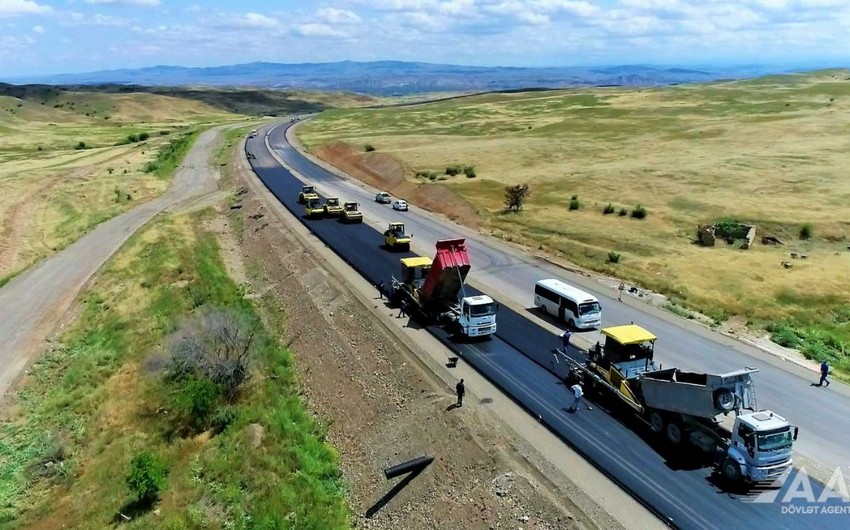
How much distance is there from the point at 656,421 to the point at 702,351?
9.85 m

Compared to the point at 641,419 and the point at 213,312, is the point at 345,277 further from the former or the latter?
the point at 641,419

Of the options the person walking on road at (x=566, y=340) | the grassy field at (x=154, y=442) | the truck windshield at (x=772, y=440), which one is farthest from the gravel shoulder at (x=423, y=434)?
the person walking on road at (x=566, y=340)

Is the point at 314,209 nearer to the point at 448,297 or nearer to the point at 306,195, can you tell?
the point at 306,195

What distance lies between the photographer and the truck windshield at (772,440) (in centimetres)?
1909

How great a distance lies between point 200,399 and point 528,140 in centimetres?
9808

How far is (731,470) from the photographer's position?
19938mm

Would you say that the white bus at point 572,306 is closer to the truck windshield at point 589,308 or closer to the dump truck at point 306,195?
the truck windshield at point 589,308

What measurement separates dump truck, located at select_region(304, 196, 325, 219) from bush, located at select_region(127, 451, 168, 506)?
3837cm

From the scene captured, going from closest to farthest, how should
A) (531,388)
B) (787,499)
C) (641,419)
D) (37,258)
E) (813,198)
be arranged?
(787,499) < (641,419) < (531,388) < (37,258) < (813,198)

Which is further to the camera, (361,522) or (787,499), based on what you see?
(361,522)

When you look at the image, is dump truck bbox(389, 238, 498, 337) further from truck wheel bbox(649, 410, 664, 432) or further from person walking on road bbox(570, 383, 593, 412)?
truck wheel bbox(649, 410, 664, 432)

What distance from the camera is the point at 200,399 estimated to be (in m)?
28.7

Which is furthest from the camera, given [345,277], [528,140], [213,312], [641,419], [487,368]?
[528,140]

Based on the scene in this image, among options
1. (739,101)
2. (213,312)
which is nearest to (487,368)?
(213,312)
